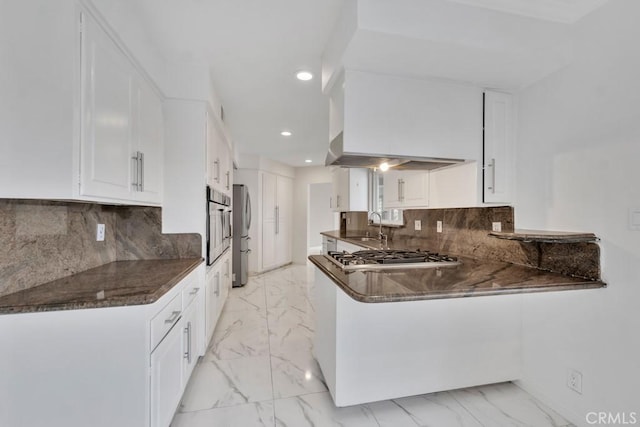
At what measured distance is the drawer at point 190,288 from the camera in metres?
1.86

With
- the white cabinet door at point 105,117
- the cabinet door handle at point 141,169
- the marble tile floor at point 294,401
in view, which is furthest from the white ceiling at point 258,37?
the marble tile floor at point 294,401

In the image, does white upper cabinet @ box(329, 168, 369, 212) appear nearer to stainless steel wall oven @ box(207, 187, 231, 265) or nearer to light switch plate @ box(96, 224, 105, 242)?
stainless steel wall oven @ box(207, 187, 231, 265)

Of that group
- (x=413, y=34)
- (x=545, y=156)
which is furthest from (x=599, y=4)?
(x=413, y=34)

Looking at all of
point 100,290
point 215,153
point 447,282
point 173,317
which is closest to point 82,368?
point 100,290

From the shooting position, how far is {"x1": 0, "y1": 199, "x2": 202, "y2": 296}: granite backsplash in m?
1.32

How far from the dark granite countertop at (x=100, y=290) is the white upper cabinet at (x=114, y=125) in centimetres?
46

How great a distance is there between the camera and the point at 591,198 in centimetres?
159

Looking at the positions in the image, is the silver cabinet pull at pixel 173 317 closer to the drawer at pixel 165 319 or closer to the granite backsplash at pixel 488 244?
the drawer at pixel 165 319

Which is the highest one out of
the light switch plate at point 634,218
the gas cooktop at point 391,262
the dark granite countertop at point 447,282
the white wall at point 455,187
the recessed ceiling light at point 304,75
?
the recessed ceiling light at point 304,75

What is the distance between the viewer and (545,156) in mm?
1858

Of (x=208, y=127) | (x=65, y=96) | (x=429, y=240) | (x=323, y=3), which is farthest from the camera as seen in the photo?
(x=429, y=240)

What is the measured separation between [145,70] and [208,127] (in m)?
0.69

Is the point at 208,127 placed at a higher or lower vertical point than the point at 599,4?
lower

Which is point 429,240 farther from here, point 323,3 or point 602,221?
point 323,3
